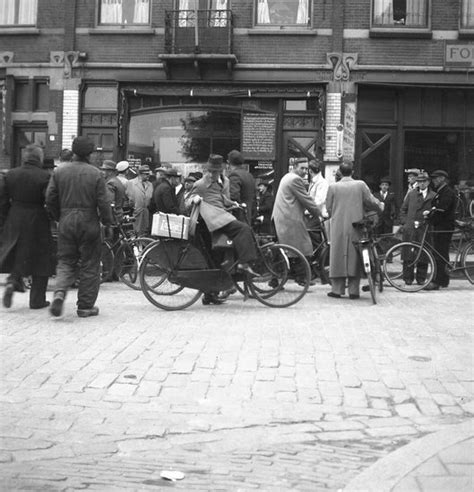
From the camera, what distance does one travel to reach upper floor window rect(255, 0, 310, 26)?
59.4 ft

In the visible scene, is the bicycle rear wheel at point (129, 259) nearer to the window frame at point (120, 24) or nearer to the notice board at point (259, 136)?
the notice board at point (259, 136)

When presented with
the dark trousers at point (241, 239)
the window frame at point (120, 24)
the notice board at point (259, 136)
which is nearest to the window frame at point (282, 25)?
the notice board at point (259, 136)

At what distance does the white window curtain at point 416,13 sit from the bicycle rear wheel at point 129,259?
32.0 feet

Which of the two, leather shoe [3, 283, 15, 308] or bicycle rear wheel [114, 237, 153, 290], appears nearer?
leather shoe [3, 283, 15, 308]

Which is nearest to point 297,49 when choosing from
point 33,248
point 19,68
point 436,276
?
point 19,68

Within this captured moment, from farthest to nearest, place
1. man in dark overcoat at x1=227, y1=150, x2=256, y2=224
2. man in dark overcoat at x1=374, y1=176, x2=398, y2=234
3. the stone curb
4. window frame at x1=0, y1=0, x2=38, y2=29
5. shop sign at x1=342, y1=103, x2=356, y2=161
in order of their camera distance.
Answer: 1. window frame at x1=0, y1=0, x2=38, y2=29
2. shop sign at x1=342, y1=103, x2=356, y2=161
3. man in dark overcoat at x1=374, y1=176, x2=398, y2=234
4. man in dark overcoat at x1=227, y1=150, x2=256, y2=224
5. the stone curb

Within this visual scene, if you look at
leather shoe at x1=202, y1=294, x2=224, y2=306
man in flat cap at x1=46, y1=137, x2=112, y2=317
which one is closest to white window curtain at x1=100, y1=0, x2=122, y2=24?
man in flat cap at x1=46, y1=137, x2=112, y2=317

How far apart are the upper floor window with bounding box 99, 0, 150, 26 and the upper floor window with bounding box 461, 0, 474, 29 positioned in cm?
715

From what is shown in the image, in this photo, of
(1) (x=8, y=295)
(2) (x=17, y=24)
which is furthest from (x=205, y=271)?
(2) (x=17, y=24)

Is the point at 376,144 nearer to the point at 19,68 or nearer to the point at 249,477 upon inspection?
the point at 19,68

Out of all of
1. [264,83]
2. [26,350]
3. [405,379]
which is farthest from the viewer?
[264,83]

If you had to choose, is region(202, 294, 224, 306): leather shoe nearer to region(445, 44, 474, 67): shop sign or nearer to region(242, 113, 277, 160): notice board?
region(242, 113, 277, 160): notice board

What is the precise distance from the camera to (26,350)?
651 centimetres

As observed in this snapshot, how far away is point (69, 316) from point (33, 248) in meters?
0.97
